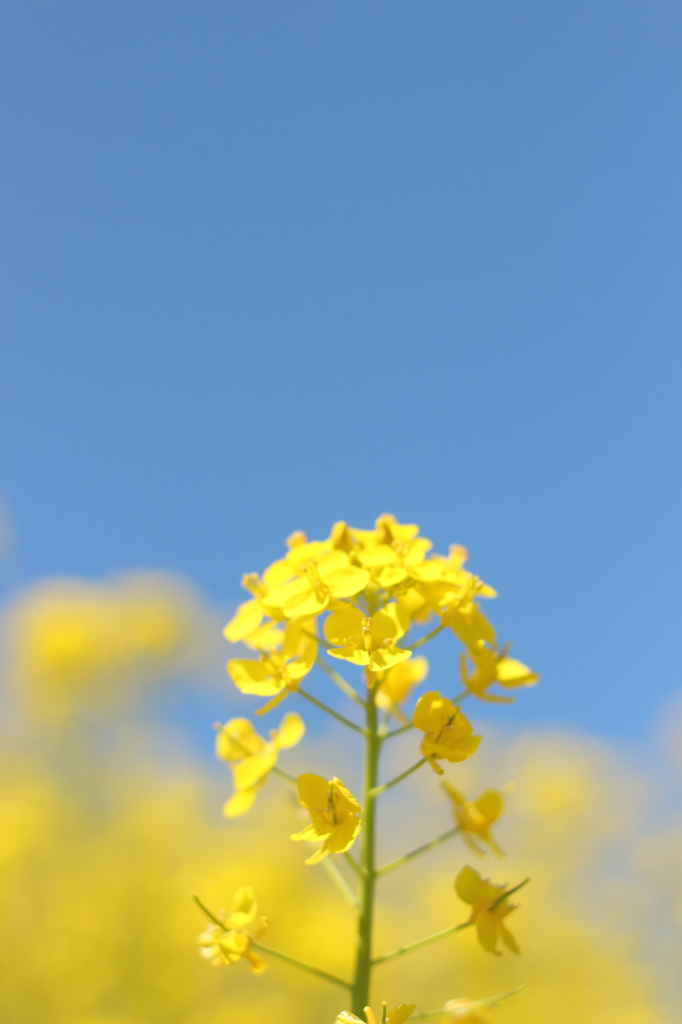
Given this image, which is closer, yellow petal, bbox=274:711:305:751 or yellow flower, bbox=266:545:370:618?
yellow flower, bbox=266:545:370:618

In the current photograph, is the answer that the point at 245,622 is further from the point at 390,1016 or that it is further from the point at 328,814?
the point at 390,1016

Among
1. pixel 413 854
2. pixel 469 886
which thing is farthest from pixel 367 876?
pixel 469 886

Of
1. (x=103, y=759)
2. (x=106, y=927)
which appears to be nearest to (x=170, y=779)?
(x=103, y=759)

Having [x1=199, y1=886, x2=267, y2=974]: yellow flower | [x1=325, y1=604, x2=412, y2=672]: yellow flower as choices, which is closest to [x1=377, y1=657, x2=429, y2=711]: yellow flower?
[x1=325, y1=604, x2=412, y2=672]: yellow flower

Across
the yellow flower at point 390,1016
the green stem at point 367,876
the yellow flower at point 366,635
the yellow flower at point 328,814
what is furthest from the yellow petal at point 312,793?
the yellow flower at point 390,1016

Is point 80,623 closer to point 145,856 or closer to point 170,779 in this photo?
point 170,779

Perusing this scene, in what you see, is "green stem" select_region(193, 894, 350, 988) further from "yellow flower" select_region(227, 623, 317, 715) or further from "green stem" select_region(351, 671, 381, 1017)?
"yellow flower" select_region(227, 623, 317, 715)
